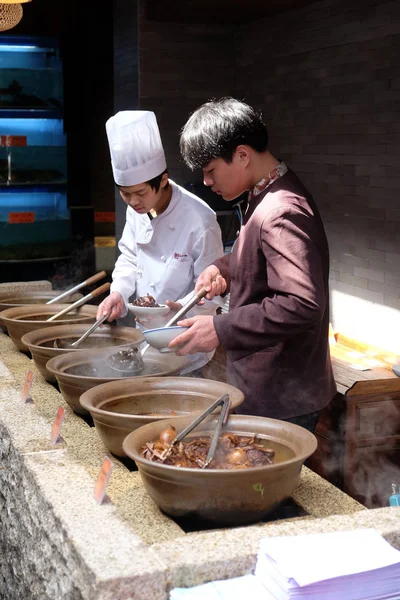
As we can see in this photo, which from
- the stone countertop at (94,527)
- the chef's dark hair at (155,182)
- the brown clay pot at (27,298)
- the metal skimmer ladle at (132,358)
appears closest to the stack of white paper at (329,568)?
the stone countertop at (94,527)

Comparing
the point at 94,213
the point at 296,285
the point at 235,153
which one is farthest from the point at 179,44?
the point at 296,285

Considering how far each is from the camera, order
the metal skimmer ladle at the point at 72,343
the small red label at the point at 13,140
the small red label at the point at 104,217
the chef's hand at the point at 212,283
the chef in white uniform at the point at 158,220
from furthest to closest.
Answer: the small red label at the point at 104,217 < the small red label at the point at 13,140 < the chef in white uniform at the point at 158,220 < the metal skimmer ladle at the point at 72,343 < the chef's hand at the point at 212,283

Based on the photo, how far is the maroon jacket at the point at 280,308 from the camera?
8.02 ft

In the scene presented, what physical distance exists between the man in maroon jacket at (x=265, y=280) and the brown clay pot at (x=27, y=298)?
137cm

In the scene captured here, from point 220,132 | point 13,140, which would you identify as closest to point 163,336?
point 220,132

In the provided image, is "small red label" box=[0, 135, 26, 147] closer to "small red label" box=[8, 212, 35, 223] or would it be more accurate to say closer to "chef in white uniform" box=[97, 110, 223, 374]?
"small red label" box=[8, 212, 35, 223]

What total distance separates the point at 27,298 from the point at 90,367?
1.41 m

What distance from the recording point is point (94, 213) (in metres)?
8.07

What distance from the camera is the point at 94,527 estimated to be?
1.81 m

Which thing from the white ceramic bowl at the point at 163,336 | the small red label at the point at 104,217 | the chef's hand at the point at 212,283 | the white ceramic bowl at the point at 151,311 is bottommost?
the small red label at the point at 104,217

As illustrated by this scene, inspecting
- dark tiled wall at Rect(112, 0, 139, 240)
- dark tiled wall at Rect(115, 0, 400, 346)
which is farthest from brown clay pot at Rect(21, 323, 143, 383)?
dark tiled wall at Rect(112, 0, 139, 240)

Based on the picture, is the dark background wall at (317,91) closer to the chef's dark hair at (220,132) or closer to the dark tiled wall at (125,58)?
the dark tiled wall at (125,58)

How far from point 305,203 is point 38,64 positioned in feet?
18.2

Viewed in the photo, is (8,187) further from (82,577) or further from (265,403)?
(82,577)
